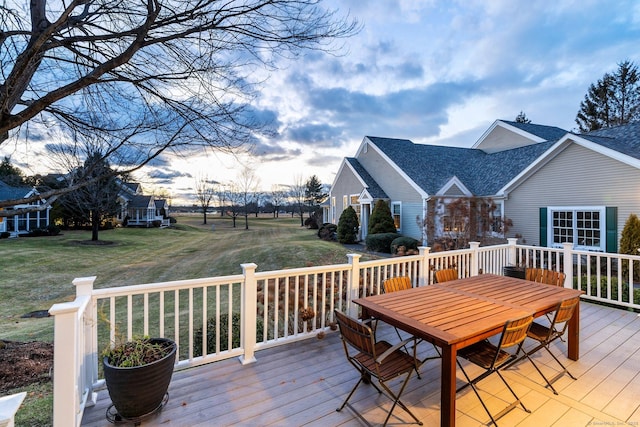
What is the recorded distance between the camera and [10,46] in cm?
281

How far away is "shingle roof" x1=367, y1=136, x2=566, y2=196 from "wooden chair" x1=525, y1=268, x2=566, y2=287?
980 centimetres

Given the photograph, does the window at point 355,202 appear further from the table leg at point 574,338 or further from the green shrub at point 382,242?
the table leg at point 574,338

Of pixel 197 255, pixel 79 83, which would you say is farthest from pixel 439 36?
pixel 197 255

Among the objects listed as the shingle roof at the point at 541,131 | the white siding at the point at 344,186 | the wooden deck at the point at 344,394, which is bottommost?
the wooden deck at the point at 344,394

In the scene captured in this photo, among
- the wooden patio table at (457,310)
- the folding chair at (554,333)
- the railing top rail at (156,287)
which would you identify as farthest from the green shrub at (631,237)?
the railing top rail at (156,287)

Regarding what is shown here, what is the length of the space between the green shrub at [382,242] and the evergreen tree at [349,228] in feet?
8.88

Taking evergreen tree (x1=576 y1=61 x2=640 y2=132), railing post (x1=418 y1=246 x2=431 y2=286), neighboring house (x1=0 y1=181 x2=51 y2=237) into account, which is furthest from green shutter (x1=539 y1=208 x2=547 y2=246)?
neighboring house (x1=0 y1=181 x2=51 y2=237)

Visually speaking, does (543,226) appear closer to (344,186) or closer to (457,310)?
(457,310)

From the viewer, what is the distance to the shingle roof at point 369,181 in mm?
17128

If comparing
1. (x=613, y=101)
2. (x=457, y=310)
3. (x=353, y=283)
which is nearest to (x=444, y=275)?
(x=353, y=283)

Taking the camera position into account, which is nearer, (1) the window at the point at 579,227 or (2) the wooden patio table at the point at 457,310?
(2) the wooden patio table at the point at 457,310

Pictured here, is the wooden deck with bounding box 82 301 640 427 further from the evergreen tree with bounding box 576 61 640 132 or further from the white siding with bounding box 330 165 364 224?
the evergreen tree with bounding box 576 61 640 132

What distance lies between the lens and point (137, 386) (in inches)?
89.0

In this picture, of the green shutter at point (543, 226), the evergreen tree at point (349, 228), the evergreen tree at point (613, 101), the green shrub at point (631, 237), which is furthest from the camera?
the evergreen tree at point (613, 101)
